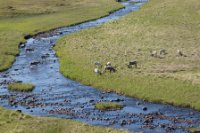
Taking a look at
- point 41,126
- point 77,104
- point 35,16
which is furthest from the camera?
point 35,16

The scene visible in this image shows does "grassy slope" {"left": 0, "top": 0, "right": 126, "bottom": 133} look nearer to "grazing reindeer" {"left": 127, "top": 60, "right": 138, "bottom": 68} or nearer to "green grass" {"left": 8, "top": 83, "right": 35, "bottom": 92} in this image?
"green grass" {"left": 8, "top": 83, "right": 35, "bottom": 92}

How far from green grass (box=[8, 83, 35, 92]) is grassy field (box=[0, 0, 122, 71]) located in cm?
867

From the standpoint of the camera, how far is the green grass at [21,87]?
5109cm

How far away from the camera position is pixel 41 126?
3712cm

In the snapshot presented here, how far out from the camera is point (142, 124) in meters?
39.6

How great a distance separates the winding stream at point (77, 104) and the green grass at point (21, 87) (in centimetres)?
63

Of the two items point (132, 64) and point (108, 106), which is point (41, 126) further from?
point (132, 64)

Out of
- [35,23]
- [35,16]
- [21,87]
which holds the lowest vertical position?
[21,87]

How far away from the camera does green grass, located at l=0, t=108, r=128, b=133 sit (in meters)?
36.5

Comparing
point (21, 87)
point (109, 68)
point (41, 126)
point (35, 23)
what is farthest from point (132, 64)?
point (35, 23)

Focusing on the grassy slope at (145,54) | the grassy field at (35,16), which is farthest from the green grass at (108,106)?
the grassy field at (35,16)

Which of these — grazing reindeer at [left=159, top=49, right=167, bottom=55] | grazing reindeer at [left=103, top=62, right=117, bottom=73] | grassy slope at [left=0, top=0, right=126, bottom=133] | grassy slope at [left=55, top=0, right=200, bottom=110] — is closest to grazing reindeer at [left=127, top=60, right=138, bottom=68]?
grassy slope at [left=55, top=0, right=200, bottom=110]

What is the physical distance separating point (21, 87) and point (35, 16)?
183 ft

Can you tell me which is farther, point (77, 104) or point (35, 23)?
point (35, 23)
